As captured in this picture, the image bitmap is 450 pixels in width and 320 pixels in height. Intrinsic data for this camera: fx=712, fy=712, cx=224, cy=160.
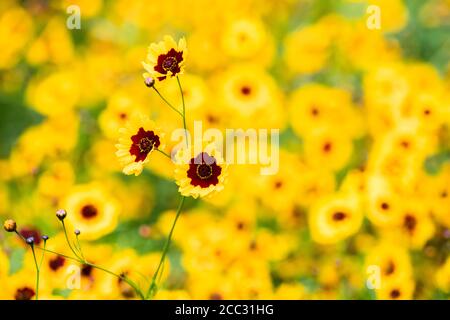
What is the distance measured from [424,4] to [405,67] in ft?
2.23

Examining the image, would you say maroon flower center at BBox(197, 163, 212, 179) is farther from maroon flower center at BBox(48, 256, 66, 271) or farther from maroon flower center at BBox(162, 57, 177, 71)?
maroon flower center at BBox(48, 256, 66, 271)

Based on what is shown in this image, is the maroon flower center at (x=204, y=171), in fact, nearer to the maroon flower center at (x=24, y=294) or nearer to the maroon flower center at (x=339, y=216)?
the maroon flower center at (x=24, y=294)

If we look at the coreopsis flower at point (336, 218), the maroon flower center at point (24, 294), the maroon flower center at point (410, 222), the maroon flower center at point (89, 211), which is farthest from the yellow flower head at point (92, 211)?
the maroon flower center at point (410, 222)

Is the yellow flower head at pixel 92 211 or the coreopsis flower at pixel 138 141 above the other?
the yellow flower head at pixel 92 211

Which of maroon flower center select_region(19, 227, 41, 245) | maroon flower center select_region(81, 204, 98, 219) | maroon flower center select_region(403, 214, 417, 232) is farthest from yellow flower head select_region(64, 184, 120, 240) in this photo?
maroon flower center select_region(403, 214, 417, 232)

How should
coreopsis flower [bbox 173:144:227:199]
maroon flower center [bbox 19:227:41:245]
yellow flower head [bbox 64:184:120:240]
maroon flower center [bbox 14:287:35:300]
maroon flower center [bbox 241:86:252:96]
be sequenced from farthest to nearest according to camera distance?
maroon flower center [bbox 241:86:252:96] → yellow flower head [bbox 64:184:120:240] → maroon flower center [bbox 19:227:41:245] → maroon flower center [bbox 14:287:35:300] → coreopsis flower [bbox 173:144:227:199]

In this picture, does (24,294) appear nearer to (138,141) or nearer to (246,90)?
(138,141)

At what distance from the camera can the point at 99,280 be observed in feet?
5.34

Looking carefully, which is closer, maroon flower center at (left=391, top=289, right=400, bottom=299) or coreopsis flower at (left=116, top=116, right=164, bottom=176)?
coreopsis flower at (left=116, top=116, right=164, bottom=176)

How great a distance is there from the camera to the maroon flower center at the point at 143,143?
4.06 feet

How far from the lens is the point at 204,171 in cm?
124

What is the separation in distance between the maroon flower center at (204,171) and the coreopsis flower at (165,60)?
0.15 m

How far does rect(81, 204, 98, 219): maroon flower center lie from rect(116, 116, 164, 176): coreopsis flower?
57 centimetres

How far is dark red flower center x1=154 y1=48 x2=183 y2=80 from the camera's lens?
1227mm
